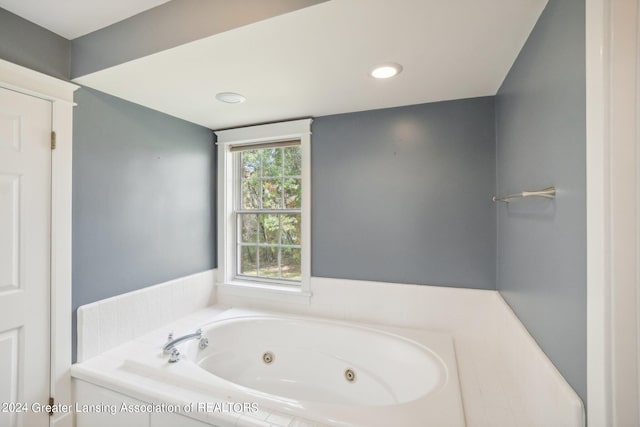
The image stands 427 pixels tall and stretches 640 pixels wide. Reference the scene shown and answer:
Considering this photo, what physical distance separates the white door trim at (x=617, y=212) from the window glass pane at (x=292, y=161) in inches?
81.4

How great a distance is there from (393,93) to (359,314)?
164cm

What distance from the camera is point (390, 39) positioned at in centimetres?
123

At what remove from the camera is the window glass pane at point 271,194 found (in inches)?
103

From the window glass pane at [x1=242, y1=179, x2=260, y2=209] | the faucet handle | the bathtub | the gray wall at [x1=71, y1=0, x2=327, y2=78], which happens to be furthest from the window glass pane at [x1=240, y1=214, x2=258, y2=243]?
the gray wall at [x1=71, y1=0, x2=327, y2=78]

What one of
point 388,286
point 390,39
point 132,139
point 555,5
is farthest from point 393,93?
point 132,139

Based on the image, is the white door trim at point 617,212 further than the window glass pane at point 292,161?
No

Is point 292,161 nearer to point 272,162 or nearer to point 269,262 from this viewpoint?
point 272,162

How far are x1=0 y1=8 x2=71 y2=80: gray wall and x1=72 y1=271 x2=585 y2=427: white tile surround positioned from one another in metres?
1.36

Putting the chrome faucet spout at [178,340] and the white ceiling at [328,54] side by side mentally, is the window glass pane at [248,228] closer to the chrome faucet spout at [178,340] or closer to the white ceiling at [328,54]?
the chrome faucet spout at [178,340]

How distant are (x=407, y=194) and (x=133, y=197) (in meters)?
1.98

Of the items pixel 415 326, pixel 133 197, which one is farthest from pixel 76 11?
pixel 415 326

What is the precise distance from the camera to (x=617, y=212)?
66cm

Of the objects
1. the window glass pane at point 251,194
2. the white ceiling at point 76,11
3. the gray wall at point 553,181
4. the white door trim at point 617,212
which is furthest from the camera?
the window glass pane at point 251,194

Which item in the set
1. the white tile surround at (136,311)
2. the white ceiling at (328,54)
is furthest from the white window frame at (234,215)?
the white ceiling at (328,54)
